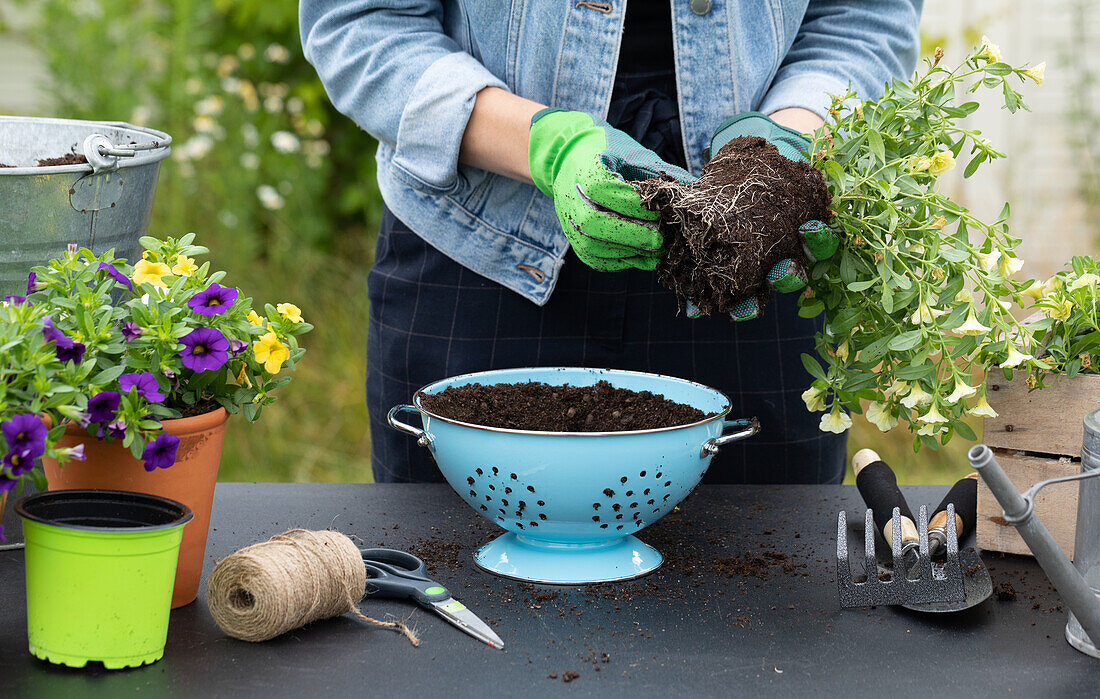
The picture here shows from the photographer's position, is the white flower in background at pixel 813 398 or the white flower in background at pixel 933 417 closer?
the white flower in background at pixel 933 417

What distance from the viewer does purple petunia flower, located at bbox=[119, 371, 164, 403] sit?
2.88 feet

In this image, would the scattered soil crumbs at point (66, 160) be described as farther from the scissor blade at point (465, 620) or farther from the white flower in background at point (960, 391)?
the white flower in background at point (960, 391)

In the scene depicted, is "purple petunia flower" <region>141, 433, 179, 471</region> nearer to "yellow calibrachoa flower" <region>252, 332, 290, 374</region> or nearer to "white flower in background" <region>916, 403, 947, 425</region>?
"yellow calibrachoa flower" <region>252, 332, 290, 374</region>

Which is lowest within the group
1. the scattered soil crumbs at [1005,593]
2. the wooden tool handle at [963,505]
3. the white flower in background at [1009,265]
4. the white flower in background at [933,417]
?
the scattered soil crumbs at [1005,593]

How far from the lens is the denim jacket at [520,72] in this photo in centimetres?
143

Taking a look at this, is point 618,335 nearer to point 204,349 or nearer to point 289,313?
point 289,313

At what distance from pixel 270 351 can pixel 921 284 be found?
0.64 metres

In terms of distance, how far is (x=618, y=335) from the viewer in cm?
155

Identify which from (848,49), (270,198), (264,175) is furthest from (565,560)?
(264,175)

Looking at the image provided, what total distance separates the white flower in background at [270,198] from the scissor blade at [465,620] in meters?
2.66

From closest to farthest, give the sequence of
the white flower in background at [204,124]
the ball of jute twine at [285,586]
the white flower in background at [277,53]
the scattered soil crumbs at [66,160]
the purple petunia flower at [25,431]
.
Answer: the purple petunia flower at [25,431]
the ball of jute twine at [285,586]
the scattered soil crumbs at [66,160]
the white flower in background at [204,124]
the white flower in background at [277,53]

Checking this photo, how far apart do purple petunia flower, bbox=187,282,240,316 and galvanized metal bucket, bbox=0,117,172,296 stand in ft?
0.78

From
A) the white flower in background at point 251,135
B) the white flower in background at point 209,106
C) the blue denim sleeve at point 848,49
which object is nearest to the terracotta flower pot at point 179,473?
the blue denim sleeve at point 848,49

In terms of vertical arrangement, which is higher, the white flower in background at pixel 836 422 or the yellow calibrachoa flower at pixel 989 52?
the yellow calibrachoa flower at pixel 989 52
